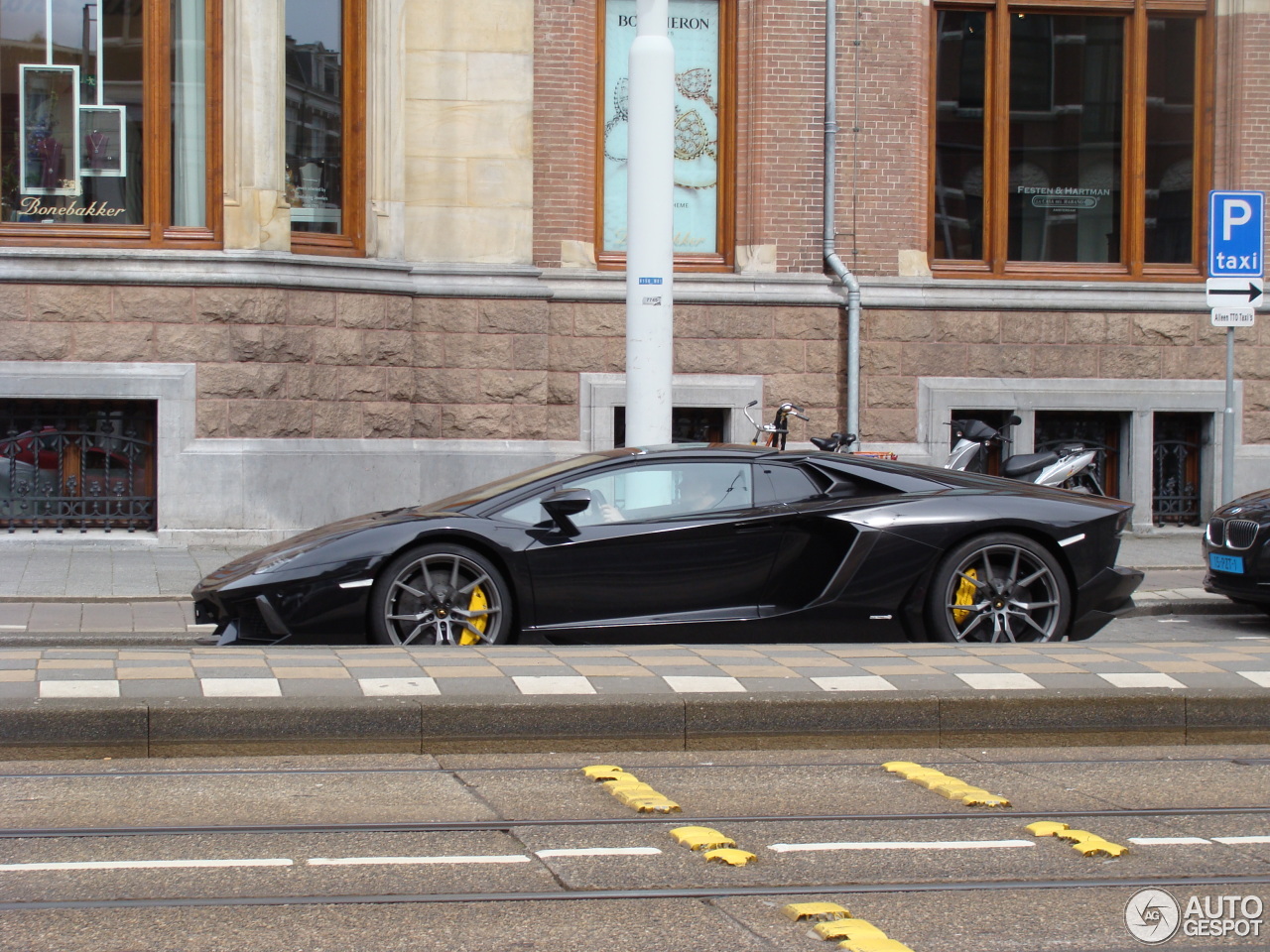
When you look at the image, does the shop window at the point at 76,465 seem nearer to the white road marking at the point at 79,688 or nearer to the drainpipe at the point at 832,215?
the drainpipe at the point at 832,215

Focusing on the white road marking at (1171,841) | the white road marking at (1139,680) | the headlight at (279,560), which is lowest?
the white road marking at (1171,841)

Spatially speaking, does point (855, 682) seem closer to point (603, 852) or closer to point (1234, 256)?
point (603, 852)

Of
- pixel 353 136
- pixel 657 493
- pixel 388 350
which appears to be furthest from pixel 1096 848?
pixel 353 136

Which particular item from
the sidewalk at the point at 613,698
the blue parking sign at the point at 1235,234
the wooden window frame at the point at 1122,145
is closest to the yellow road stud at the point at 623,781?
the sidewalk at the point at 613,698

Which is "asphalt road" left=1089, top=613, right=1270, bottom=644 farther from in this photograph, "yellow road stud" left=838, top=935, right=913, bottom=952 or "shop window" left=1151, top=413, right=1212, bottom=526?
"yellow road stud" left=838, top=935, right=913, bottom=952

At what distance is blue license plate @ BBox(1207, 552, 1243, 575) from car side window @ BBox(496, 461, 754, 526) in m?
4.19

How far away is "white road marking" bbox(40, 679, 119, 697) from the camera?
6.18m

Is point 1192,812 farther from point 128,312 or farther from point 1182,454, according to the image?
point 1182,454

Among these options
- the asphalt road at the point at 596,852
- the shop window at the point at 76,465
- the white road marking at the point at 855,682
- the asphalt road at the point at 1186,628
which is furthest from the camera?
the shop window at the point at 76,465

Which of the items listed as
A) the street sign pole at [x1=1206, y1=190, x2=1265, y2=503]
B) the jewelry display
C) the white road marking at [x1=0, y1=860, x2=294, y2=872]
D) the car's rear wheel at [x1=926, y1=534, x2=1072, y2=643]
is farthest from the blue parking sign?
the white road marking at [x1=0, y1=860, x2=294, y2=872]

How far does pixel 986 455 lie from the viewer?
1712 cm

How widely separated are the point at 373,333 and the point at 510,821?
1032 cm

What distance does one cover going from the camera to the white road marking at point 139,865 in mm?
4574

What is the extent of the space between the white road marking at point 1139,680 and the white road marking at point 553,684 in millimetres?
2370
